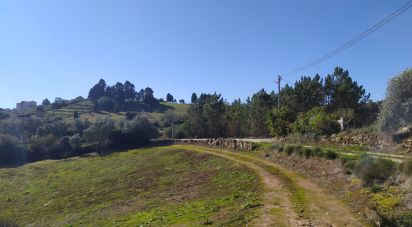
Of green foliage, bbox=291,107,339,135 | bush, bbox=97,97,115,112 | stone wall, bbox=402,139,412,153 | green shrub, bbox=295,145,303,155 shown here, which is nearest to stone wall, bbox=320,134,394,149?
stone wall, bbox=402,139,412,153

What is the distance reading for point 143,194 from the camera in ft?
103

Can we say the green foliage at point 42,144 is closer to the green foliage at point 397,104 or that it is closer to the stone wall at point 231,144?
the stone wall at point 231,144

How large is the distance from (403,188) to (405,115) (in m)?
15.0

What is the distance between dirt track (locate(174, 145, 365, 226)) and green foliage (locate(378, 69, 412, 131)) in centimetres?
927

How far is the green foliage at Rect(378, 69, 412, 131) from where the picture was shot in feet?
91.9

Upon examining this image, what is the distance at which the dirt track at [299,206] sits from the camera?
45.1 ft

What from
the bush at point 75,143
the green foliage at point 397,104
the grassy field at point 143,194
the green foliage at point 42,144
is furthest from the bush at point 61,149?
the green foliage at point 397,104

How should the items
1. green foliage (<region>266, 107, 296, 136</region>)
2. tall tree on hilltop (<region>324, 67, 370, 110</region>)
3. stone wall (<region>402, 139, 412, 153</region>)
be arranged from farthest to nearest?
tall tree on hilltop (<region>324, 67, 370, 110</region>), green foliage (<region>266, 107, 296, 136</region>), stone wall (<region>402, 139, 412, 153</region>)

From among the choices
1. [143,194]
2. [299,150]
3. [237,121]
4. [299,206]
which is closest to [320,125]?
[299,150]

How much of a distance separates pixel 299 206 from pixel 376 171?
405cm

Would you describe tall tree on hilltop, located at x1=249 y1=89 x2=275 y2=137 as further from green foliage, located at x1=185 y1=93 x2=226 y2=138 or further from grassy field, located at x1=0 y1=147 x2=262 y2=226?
grassy field, located at x1=0 y1=147 x2=262 y2=226

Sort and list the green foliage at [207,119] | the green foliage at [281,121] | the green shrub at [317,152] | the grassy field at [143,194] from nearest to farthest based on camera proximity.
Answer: the grassy field at [143,194] < the green shrub at [317,152] < the green foliage at [281,121] < the green foliage at [207,119]

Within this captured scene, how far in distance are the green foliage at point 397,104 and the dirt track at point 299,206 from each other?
365 inches

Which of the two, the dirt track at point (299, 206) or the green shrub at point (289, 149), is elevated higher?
the green shrub at point (289, 149)
